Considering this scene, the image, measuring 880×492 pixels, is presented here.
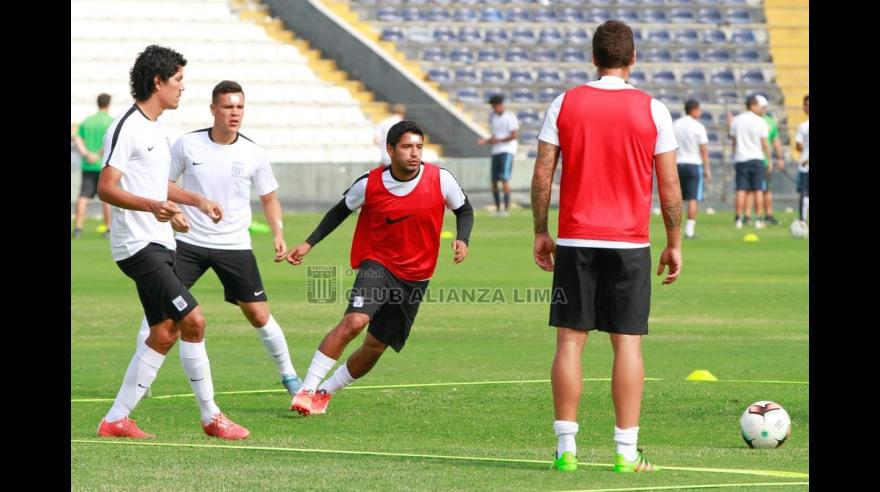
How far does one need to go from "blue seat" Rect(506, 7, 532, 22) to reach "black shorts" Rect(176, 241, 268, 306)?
33.0 m

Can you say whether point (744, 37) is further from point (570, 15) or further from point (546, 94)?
point (546, 94)

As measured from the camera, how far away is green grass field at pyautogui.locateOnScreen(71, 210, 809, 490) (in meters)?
7.97

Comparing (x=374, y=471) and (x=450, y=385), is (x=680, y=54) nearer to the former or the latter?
(x=450, y=385)

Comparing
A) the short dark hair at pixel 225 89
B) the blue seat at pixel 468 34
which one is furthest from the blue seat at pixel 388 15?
the short dark hair at pixel 225 89

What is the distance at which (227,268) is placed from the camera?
1127 cm

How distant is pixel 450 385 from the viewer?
1205cm

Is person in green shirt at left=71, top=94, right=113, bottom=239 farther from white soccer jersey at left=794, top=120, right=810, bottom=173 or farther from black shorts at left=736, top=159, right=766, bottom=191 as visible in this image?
white soccer jersey at left=794, top=120, right=810, bottom=173

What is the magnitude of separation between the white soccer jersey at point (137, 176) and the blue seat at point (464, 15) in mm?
34373

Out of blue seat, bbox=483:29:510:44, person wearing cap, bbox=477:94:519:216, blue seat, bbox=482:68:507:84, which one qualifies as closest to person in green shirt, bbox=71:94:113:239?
person wearing cap, bbox=477:94:519:216

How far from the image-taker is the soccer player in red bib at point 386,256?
10.8 m

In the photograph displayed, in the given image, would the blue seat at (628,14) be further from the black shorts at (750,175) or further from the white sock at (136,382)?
the white sock at (136,382)

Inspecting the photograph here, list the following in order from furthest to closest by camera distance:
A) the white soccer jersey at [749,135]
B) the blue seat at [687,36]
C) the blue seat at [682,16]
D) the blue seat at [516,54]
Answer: the blue seat at [682,16], the blue seat at [687,36], the blue seat at [516,54], the white soccer jersey at [749,135]
